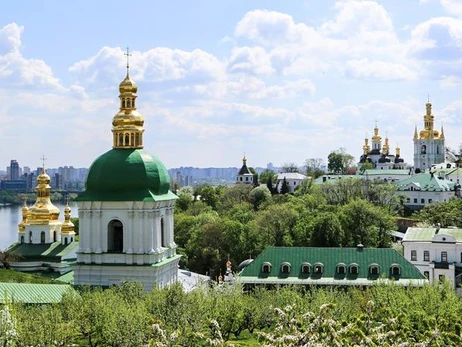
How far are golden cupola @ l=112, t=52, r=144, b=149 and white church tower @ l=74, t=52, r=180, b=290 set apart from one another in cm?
56

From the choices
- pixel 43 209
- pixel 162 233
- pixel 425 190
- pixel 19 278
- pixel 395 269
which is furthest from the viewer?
pixel 425 190

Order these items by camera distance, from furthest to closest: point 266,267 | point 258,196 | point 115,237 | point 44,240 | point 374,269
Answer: point 258,196
point 44,240
point 266,267
point 374,269
point 115,237

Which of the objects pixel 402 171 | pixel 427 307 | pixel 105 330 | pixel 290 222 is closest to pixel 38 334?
pixel 105 330

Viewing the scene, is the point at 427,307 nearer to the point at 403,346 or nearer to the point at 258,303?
the point at 258,303

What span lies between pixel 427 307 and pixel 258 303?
5.32 meters

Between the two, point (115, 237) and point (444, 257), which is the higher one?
point (115, 237)

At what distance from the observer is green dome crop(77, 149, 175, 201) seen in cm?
2564

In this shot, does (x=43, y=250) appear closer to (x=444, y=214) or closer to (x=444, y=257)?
(x=444, y=257)

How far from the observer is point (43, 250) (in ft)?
131

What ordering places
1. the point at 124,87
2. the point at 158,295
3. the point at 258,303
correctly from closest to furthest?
Answer: 1. the point at 158,295
2. the point at 258,303
3. the point at 124,87

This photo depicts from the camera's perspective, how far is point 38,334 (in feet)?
58.4

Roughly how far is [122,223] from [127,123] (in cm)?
359

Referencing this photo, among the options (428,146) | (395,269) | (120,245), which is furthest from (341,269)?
(428,146)

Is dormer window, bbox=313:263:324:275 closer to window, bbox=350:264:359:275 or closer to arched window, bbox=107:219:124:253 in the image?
window, bbox=350:264:359:275
